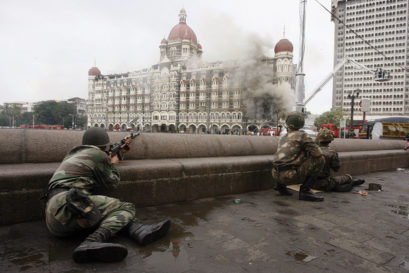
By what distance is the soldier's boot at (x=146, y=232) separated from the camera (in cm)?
189

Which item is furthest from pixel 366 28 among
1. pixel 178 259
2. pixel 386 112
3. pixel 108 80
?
pixel 178 259

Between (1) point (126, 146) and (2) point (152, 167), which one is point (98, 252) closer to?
(2) point (152, 167)

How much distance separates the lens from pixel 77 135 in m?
3.04

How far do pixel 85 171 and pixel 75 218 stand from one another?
0.38m

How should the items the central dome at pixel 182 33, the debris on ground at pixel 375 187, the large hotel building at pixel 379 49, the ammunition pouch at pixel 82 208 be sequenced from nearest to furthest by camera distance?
the ammunition pouch at pixel 82 208 < the debris on ground at pixel 375 187 < the central dome at pixel 182 33 < the large hotel building at pixel 379 49

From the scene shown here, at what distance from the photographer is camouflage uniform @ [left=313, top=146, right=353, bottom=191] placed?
13.0ft

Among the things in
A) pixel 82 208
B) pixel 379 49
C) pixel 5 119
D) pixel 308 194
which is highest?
pixel 379 49

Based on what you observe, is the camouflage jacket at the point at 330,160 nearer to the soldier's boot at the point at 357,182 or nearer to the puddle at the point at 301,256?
the soldier's boot at the point at 357,182

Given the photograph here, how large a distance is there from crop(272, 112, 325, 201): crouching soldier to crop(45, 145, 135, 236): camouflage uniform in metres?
2.12

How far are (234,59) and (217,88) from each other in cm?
1158

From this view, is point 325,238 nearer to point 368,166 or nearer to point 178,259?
point 178,259

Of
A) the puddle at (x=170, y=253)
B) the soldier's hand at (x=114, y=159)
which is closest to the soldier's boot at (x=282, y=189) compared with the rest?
the puddle at (x=170, y=253)

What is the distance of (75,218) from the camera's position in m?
1.80

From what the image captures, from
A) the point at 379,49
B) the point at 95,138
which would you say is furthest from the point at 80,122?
the point at 379,49
